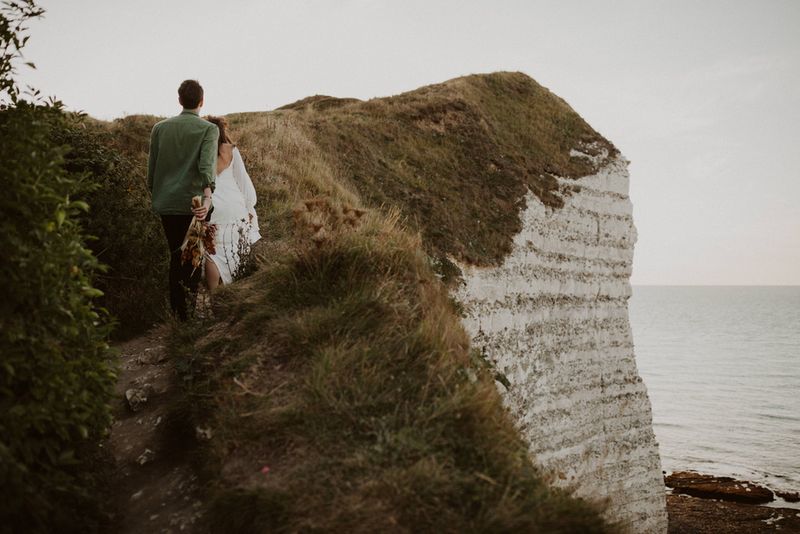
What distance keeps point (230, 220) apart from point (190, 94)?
1.58m

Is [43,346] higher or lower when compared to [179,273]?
lower

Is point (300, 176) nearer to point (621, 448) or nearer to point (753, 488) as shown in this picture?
point (621, 448)

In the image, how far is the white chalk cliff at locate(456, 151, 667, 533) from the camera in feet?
45.0

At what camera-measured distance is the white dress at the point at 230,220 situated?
23.4 ft

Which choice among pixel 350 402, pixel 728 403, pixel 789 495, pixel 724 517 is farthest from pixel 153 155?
pixel 728 403

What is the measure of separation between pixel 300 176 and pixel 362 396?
27.0ft

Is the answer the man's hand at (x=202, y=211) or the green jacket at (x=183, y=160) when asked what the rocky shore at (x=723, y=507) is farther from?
the green jacket at (x=183, y=160)

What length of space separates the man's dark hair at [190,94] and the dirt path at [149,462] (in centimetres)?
285

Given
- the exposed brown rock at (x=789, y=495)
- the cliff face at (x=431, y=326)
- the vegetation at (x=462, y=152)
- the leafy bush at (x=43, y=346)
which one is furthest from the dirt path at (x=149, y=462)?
the exposed brown rock at (x=789, y=495)

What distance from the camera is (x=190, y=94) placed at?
6.46m

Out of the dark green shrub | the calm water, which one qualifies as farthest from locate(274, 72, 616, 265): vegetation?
the calm water

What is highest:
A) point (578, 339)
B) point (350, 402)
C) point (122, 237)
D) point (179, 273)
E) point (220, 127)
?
point (220, 127)

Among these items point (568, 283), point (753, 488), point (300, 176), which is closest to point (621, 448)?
point (568, 283)

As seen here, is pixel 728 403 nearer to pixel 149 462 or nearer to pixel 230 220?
pixel 230 220
